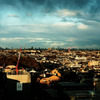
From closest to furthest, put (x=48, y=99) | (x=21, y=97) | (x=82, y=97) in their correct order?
(x=82, y=97), (x=48, y=99), (x=21, y=97)

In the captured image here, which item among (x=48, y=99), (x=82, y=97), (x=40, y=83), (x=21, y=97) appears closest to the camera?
(x=82, y=97)

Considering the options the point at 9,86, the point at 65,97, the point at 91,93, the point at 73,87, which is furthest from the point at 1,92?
the point at 91,93

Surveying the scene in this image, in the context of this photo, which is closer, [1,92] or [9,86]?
[9,86]

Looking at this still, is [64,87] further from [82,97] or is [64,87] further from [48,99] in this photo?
[82,97]

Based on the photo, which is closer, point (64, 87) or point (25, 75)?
point (64, 87)

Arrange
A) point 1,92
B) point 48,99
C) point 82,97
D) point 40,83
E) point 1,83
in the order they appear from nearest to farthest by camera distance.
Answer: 1. point 82,97
2. point 48,99
3. point 1,92
4. point 1,83
5. point 40,83

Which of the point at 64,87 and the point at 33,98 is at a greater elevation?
the point at 64,87

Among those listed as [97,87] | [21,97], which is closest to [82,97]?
[97,87]

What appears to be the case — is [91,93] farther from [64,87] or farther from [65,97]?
[64,87]

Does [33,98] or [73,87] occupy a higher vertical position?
[73,87]

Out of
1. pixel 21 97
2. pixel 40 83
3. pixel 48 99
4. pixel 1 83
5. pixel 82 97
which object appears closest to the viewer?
pixel 82 97
